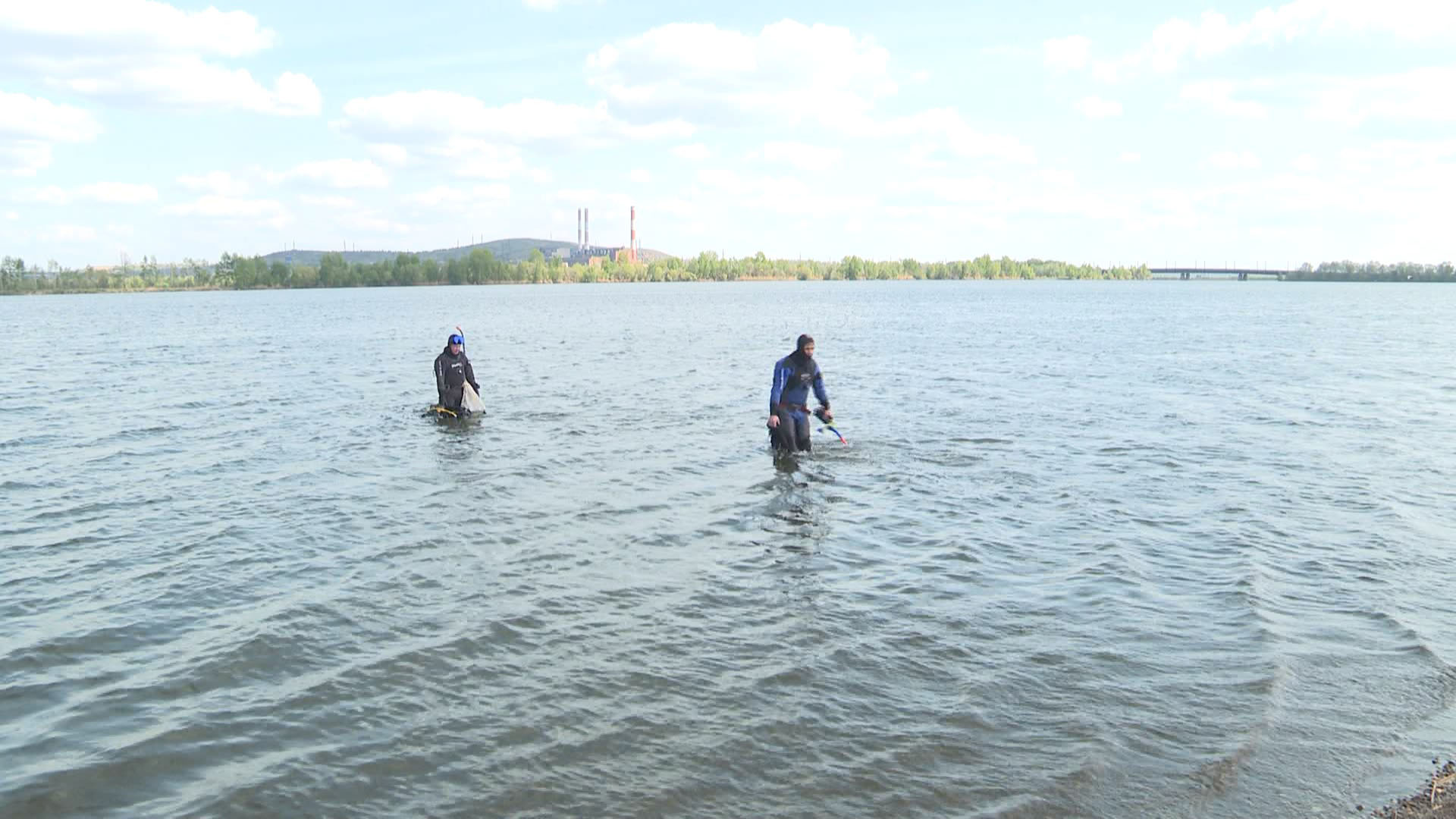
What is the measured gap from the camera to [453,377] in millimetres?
24359

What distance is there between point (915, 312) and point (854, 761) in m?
102

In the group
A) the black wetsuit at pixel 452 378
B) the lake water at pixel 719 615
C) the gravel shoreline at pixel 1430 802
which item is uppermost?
the black wetsuit at pixel 452 378

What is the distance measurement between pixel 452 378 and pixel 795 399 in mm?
9407

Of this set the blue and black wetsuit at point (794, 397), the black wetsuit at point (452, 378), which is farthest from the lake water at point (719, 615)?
the black wetsuit at point (452, 378)

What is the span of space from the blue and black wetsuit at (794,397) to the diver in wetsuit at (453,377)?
8725 millimetres

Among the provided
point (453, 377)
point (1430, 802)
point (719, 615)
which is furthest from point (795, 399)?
point (1430, 802)

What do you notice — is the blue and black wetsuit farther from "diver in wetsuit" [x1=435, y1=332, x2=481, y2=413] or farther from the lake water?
"diver in wetsuit" [x1=435, y1=332, x2=481, y2=413]

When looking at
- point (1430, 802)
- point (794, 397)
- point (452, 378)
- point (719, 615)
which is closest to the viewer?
point (1430, 802)

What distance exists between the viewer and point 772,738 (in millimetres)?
8023

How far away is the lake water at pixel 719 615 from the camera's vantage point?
7500mm

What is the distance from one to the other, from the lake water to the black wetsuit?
870mm

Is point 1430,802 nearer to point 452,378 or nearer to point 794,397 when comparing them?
point 794,397

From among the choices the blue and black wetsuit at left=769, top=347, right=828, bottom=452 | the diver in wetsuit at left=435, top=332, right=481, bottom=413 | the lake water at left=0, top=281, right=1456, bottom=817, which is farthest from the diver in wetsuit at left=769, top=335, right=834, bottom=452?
the diver in wetsuit at left=435, top=332, right=481, bottom=413

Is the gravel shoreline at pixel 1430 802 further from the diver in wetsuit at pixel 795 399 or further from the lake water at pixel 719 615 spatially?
the diver in wetsuit at pixel 795 399
